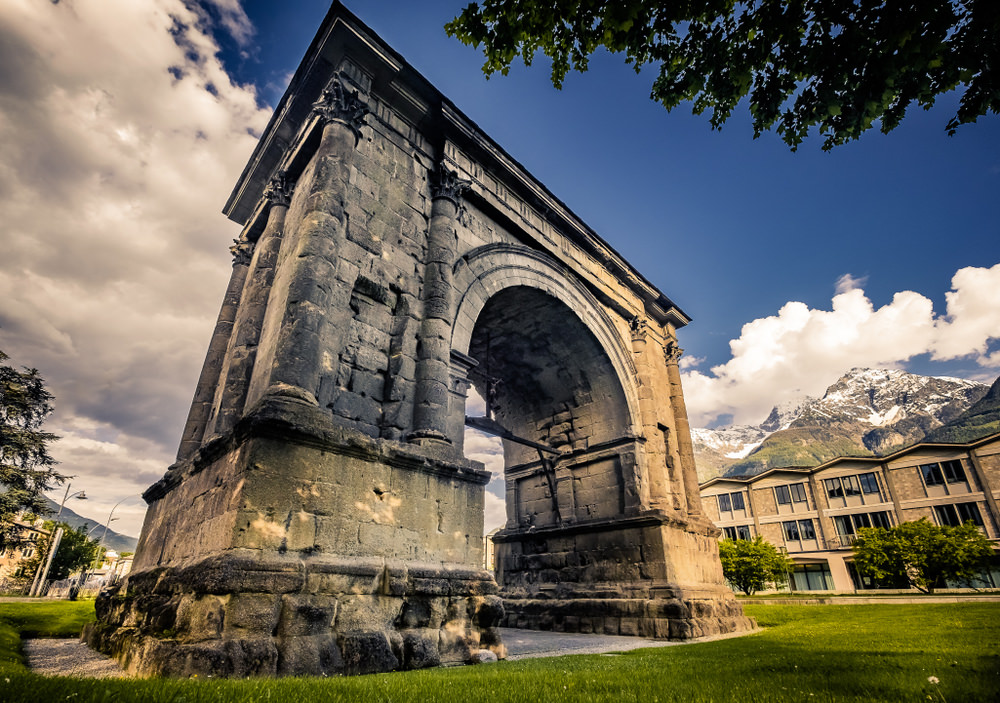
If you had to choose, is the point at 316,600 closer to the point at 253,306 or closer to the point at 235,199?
the point at 253,306

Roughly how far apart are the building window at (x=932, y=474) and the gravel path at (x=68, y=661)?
45025mm

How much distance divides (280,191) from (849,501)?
144 ft

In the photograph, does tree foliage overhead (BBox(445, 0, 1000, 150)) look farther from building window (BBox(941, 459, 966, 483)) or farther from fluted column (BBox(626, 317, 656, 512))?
building window (BBox(941, 459, 966, 483))

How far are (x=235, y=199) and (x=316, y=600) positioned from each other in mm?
9414

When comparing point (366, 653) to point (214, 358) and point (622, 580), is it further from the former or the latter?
point (622, 580)

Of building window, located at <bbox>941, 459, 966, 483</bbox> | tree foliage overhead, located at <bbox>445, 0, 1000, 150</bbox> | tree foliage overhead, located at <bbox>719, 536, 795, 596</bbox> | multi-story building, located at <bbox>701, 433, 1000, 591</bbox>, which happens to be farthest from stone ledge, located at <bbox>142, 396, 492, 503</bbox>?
building window, located at <bbox>941, 459, 966, 483</bbox>

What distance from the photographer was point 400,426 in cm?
641

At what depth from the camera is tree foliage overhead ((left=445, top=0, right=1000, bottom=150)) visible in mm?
3414

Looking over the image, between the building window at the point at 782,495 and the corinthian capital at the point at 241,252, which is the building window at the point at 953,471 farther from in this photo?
the corinthian capital at the point at 241,252

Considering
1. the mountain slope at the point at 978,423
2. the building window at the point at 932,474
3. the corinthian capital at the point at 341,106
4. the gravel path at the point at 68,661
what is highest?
the mountain slope at the point at 978,423

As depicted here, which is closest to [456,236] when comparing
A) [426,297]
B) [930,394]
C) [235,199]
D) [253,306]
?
[426,297]

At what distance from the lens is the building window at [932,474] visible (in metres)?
33.6

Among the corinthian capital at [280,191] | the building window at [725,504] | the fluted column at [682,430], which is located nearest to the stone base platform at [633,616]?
the fluted column at [682,430]

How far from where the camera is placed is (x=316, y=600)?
4402 millimetres
